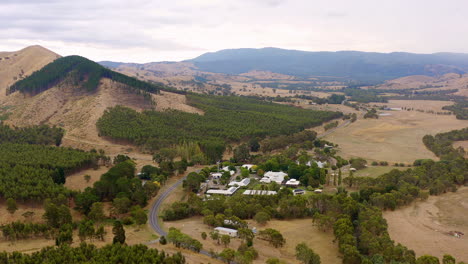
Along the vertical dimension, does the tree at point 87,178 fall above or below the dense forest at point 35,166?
below

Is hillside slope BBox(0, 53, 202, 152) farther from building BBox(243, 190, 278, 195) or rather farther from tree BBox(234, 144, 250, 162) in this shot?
building BBox(243, 190, 278, 195)

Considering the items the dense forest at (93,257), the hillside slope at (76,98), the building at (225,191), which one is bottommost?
the building at (225,191)

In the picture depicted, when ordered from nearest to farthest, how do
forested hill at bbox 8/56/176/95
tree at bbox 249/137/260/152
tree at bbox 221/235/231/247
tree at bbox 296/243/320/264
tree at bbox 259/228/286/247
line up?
tree at bbox 296/243/320/264
tree at bbox 221/235/231/247
tree at bbox 259/228/286/247
tree at bbox 249/137/260/152
forested hill at bbox 8/56/176/95

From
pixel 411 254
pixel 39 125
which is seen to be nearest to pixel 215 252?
pixel 411 254

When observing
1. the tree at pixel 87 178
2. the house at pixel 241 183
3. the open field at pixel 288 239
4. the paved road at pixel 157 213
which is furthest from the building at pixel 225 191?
the tree at pixel 87 178

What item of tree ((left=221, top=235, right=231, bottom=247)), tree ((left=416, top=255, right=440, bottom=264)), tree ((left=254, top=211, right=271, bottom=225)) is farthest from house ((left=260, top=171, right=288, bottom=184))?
tree ((left=416, top=255, right=440, bottom=264))

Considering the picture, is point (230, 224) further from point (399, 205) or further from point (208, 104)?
point (208, 104)

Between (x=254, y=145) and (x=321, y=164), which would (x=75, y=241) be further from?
(x=254, y=145)

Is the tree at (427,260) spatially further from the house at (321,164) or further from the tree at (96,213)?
the house at (321,164)
